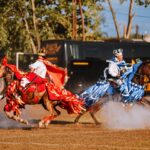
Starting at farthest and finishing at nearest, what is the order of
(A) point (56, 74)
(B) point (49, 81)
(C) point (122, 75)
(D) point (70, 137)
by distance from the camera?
(A) point (56, 74)
(C) point (122, 75)
(B) point (49, 81)
(D) point (70, 137)

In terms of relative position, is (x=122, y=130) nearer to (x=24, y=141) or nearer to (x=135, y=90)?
(x=135, y=90)

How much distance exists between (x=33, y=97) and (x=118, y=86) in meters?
2.53

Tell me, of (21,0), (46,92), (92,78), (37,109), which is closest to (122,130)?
(46,92)

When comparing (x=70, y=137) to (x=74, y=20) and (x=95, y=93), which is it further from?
(x=74, y=20)

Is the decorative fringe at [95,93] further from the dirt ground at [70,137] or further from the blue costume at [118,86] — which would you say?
the dirt ground at [70,137]

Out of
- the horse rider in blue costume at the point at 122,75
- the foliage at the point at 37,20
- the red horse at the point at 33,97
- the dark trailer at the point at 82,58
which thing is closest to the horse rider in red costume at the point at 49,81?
the red horse at the point at 33,97

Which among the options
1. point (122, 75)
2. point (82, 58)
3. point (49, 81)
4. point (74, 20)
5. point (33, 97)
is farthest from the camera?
point (74, 20)

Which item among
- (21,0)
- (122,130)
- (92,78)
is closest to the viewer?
(122,130)

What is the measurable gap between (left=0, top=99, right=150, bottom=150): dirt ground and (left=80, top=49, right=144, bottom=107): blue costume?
2.69 feet

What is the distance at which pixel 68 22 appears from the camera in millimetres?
45531

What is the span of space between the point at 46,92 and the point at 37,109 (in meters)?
9.42

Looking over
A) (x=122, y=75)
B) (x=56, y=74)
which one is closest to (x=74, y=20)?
(x=56, y=74)

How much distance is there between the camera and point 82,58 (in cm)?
3603

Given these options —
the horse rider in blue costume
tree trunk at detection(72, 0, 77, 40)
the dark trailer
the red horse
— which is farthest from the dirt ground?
tree trunk at detection(72, 0, 77, 40)
